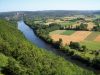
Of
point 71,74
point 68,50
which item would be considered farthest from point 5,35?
point 71,74

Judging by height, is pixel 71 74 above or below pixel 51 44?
above

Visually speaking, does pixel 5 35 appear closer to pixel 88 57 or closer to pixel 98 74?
pixel 88 57

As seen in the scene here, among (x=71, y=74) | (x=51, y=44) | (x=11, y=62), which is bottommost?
(x=51, y=44)

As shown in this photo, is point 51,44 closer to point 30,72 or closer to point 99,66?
point 99,66

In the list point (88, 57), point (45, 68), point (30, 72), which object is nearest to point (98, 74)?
point (88, 57)

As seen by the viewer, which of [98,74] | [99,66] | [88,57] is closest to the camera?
[98,74]

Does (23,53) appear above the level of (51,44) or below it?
above

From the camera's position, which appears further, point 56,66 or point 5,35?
point 5,35

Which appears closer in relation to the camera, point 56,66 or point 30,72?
point 30,72

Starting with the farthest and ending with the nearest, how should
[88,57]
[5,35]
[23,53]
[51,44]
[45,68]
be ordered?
[51,44] → [5,35] → [88,57] → [23,53] → [45,68]
